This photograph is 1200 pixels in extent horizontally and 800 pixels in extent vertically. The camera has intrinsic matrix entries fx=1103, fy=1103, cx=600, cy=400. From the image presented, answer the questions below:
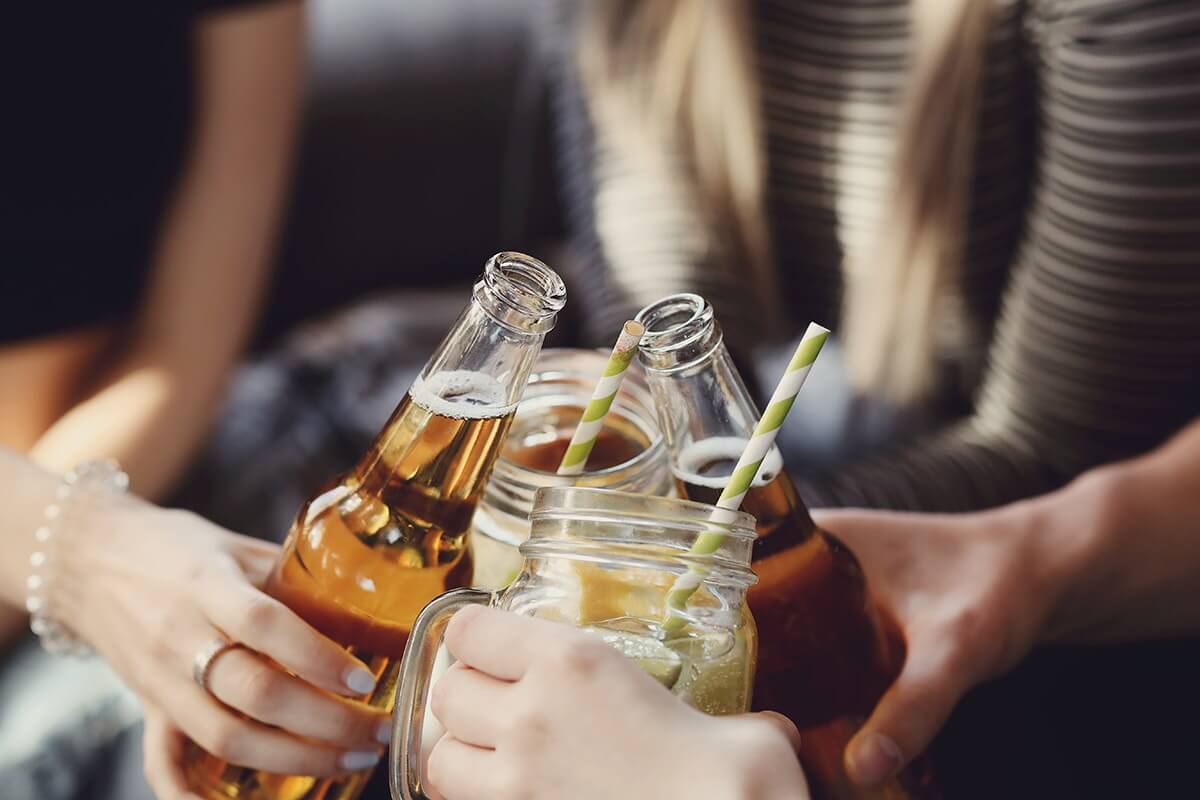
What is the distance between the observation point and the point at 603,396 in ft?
1.37

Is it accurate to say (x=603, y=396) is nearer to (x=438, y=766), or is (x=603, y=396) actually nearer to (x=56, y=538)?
(x=438, y=766)

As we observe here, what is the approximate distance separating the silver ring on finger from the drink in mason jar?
32mm

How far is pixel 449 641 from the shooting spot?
1.24ft

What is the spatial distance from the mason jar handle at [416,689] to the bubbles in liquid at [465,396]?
0.23 ft

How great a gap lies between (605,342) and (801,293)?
27 cm

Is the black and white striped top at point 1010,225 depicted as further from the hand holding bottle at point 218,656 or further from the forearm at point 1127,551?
the hand holding bottle at point 218,656

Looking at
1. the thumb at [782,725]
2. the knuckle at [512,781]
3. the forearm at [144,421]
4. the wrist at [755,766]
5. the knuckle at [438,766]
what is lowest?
the forearm at [144,421]

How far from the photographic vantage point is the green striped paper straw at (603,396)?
16.1 inches

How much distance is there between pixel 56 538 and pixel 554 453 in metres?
0.31

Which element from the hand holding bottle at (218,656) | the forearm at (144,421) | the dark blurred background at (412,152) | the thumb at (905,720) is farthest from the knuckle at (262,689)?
the dark blurred background at (412,152)

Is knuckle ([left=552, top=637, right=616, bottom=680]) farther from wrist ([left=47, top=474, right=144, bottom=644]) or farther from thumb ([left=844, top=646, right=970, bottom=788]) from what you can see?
wrist ([left=47, top=474, right=144, bottom=644])

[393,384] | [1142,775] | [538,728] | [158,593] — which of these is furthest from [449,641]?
[393,384]

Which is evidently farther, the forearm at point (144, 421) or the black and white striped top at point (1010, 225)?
the forearm at point (144, 421)

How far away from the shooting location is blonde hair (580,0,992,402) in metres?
0.87
